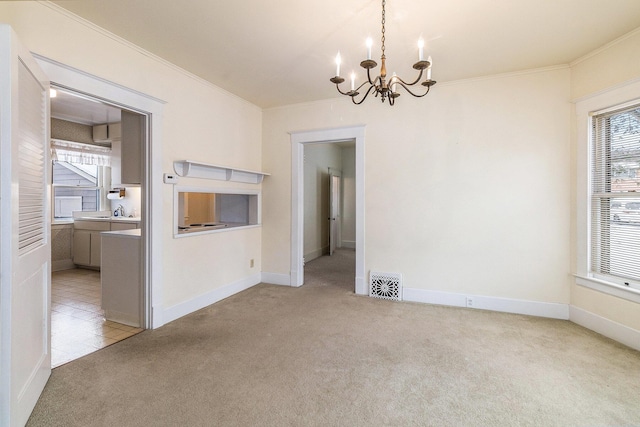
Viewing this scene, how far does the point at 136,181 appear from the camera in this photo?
9.82 ft

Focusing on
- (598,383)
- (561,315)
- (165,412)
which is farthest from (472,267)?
(165,412)

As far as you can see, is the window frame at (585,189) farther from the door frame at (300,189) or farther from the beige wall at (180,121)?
Answer: the beige wall at (180,121)

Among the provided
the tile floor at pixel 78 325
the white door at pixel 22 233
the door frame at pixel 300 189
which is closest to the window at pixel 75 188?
the tile floor at pixel 78 325

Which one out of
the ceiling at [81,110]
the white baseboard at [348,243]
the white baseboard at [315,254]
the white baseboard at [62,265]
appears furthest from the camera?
the white baseboard at [348,243]

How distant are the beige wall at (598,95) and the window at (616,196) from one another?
99mm

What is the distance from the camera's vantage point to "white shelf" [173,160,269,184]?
317 cm

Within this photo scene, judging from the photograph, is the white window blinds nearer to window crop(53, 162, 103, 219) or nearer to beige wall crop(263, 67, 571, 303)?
window crop(53, 162, 103, 219)

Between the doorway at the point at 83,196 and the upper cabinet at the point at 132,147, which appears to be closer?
the upper cabinet at the point at 132,147

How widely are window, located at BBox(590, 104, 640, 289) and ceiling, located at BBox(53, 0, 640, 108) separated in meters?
0.75

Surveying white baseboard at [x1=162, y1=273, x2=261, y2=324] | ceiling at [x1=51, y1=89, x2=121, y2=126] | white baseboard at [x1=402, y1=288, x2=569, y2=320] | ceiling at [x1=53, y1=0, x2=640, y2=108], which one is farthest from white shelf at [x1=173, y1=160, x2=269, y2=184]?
white baseboard at [x1=402, y1=288, x2=569, y2=320]

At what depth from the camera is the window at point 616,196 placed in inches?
102

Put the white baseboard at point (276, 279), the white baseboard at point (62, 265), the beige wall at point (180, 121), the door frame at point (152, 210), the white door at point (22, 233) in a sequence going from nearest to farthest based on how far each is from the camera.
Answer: the white door at point (22, 233), the beige wall at point (180, 121), the door frame at point (152, 210), the white baseboard at point (276, 279), the white baseboard at point (62, 265)

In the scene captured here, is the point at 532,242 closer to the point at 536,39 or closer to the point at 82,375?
the point at 536,39

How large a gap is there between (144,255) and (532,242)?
401 centimetres
